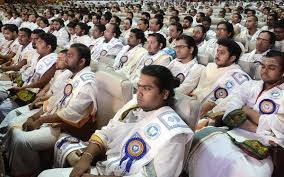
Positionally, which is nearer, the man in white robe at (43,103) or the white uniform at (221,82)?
the man in white robe at (43,103)

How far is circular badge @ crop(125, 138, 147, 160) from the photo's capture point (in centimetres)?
188

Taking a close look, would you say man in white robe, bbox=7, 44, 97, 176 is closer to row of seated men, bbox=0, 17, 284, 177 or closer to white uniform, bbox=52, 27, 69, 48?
row of seated men, bbox=0, 17, 284, 177

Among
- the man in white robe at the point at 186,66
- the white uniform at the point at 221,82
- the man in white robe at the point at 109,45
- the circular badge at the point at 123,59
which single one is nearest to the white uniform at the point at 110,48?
the man in white robe at the point at 109,45

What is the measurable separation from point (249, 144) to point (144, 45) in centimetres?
298

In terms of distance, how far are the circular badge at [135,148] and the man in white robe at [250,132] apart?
30 centimetres

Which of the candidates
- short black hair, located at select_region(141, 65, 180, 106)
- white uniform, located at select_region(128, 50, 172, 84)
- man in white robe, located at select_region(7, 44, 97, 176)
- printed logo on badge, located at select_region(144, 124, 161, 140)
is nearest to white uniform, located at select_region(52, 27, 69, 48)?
white uniform, located at select_region(128, 50, 172, 84)

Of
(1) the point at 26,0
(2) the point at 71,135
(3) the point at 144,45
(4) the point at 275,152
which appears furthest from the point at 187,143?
(1) the point at 26,0

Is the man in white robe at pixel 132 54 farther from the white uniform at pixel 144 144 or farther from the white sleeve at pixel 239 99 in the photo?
the white uniform at pixel 144 144

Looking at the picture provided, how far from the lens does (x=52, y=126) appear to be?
2.68m

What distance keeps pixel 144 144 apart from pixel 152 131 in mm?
75

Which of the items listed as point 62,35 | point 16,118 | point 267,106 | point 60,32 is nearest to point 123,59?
point 16,118

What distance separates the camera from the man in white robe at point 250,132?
202 centimetres

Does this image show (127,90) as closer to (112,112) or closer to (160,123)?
(112,112)

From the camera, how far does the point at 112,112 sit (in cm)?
265
